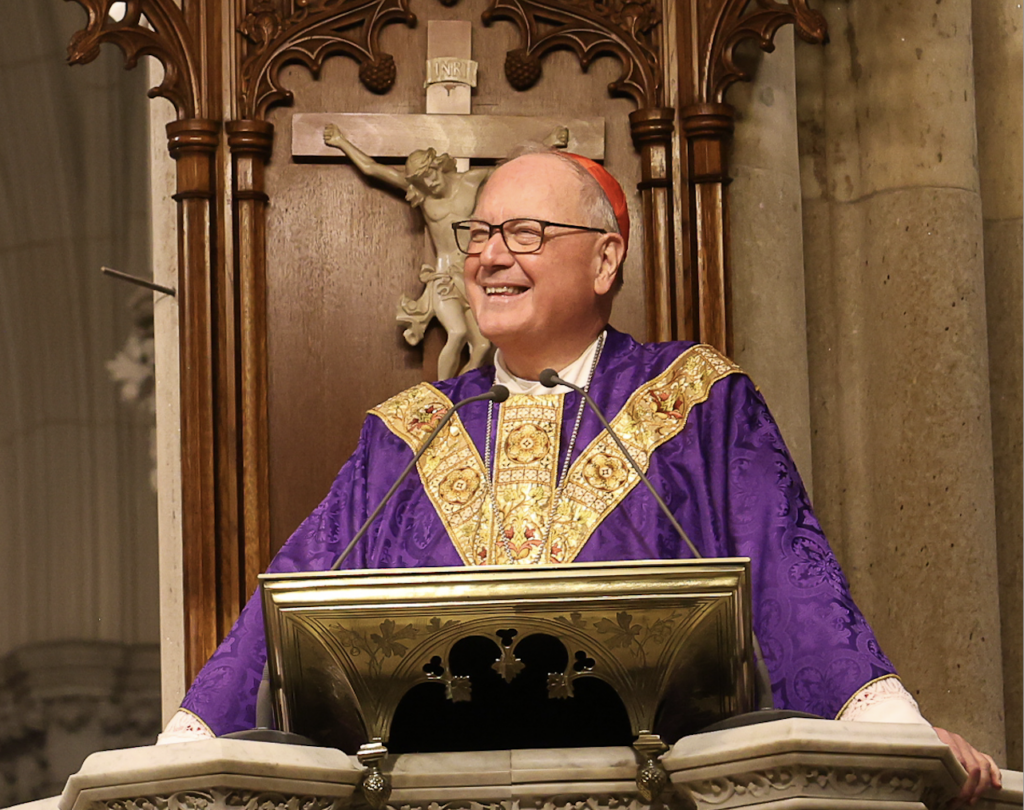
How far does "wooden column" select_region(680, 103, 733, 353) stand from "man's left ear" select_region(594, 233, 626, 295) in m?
0.67

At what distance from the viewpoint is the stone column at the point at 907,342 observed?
183 inches

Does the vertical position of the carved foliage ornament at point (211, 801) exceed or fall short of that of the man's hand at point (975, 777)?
it exceeds it

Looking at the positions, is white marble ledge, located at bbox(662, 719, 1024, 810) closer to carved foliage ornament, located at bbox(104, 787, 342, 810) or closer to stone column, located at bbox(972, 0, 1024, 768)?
carved foliage ornament, located at bbox(104, 787, 342, 810)

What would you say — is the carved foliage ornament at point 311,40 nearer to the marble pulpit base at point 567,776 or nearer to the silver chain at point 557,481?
the silver chain at point 557,481

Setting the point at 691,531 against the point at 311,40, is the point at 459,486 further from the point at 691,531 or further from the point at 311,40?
the point at 311,40

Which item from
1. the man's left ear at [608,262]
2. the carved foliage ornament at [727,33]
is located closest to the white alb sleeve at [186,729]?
the man's left ear at [608,262]

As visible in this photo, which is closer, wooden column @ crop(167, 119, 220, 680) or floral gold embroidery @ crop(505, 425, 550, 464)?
floral gold embroidery @ crop(505, 425, 550, 464)

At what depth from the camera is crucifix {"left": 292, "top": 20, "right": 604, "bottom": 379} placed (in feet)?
14.3

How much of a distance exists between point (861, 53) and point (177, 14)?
6.58 ft

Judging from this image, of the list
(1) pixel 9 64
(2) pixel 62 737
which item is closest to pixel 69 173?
(1) pixel 9 64

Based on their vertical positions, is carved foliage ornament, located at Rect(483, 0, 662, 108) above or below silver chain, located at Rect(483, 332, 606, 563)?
above

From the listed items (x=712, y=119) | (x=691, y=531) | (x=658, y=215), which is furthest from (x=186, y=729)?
(x=712, y=119)

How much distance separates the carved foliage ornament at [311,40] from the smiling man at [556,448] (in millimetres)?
930

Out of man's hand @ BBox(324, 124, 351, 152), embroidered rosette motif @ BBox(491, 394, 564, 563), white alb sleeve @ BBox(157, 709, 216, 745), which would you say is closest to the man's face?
embroidered rosette motif @ BBox(491, 394, 564, 563)
